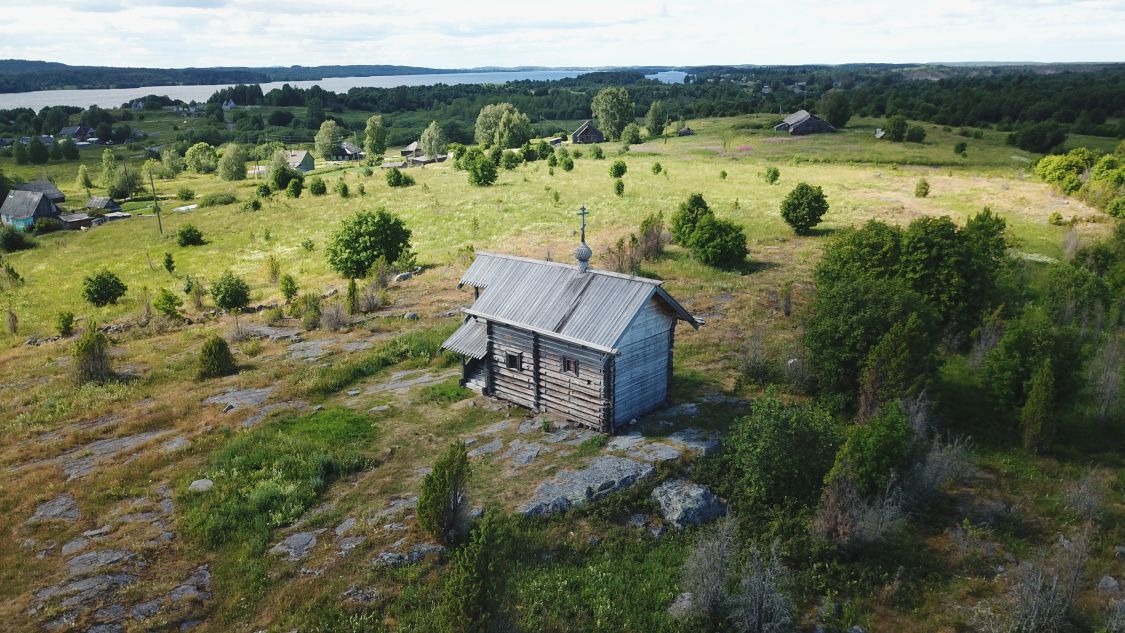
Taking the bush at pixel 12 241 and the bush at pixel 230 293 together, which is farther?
the bush at pixel 12 241

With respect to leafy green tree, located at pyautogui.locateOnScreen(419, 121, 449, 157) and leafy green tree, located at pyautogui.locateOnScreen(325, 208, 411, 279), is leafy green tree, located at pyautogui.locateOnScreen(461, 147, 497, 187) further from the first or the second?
leafy green tree, located at pyautogui.locateOnScreen(419, 121, 449, 157)

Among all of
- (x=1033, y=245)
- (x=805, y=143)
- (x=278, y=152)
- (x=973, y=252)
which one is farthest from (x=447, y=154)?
(x=973, y=252)

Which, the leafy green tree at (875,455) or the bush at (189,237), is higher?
the leafy green tree at (875,455)

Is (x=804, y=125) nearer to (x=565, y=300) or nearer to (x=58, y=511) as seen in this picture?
(x=565, y=300)

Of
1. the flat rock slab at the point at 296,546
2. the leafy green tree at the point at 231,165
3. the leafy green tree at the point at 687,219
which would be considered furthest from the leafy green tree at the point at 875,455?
the leafy green tree at the point at 231,165

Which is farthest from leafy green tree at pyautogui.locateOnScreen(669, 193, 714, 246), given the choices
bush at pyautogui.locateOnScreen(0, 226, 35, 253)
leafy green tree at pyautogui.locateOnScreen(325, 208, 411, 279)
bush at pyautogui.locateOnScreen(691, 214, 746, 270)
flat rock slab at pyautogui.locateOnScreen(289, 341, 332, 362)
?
bush at pyautogui.locateOnScreen(0, 226, 35, 253)

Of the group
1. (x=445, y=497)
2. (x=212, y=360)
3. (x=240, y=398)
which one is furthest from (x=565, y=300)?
(x=212, y=360)

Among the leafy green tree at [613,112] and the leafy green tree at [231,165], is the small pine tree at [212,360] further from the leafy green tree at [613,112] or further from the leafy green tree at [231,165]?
the leafy green tree at [613,112]
